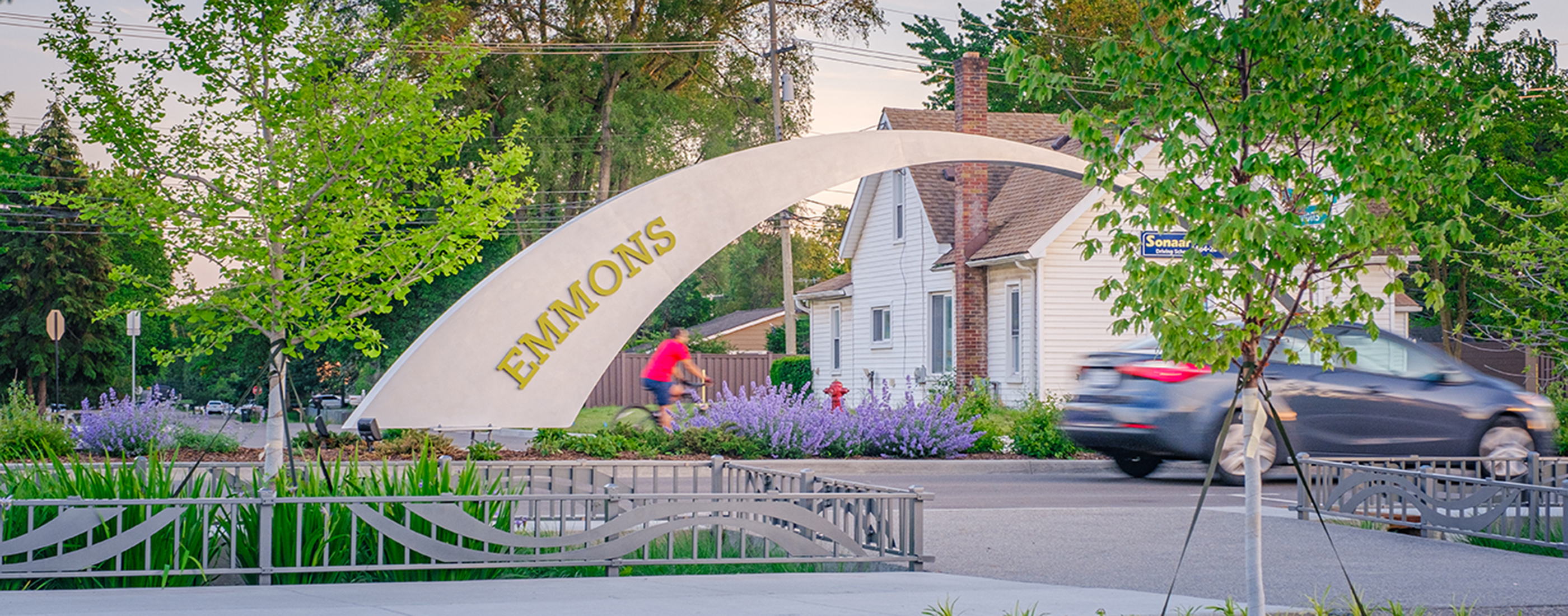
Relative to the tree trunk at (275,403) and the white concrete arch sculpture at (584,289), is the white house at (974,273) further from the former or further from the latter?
the tree trunk at (275,403)

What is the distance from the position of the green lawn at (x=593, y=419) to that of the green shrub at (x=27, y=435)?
7147mm

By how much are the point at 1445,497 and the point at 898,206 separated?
905 inches

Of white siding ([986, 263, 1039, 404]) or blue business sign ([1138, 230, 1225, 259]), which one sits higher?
blue business sign ([1138, 230, 1225, 259])

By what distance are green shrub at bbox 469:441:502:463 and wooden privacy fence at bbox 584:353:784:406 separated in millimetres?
25672

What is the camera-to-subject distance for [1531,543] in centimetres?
947

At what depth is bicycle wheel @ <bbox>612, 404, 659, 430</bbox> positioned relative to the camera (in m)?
19.0

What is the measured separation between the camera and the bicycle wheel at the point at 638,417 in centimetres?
1897

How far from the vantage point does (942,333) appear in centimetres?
3150

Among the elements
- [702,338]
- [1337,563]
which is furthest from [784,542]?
[702,338]

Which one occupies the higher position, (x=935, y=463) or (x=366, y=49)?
(x=366, y=49)

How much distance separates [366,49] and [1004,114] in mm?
23998

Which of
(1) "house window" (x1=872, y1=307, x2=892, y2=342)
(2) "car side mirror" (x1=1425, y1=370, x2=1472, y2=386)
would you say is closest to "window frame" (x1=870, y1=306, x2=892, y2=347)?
(1) "house window" (x1=872, y1=307, x2=892, y2=342)

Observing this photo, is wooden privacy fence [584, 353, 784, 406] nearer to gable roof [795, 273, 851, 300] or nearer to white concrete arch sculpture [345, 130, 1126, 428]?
gable roof [795, 273, 851, 300]

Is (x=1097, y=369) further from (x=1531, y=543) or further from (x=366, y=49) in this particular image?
(x=366, y=49)
